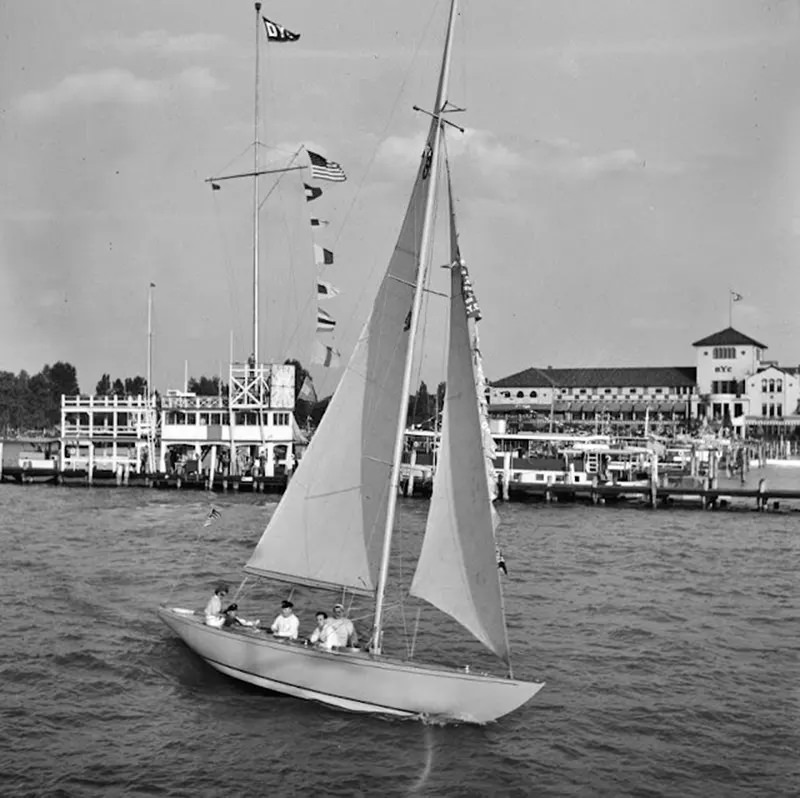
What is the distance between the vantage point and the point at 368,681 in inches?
831

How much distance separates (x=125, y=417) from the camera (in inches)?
3777

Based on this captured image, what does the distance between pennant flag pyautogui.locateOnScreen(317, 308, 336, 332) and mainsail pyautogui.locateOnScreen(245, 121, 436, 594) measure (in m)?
1.66

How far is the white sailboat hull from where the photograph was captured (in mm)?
20406

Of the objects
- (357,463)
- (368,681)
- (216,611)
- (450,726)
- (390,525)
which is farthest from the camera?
(216,611)

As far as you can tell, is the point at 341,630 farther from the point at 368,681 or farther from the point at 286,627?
the point at 286,627

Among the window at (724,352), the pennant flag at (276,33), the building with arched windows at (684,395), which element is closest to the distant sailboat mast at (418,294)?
the pennant flag at (276,33)

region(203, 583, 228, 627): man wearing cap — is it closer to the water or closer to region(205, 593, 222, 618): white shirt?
region(205, 593, 222, 618): white shirt

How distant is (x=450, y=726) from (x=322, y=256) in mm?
11687

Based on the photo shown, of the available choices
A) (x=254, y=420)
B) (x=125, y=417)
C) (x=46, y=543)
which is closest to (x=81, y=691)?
(x=46, y=543)

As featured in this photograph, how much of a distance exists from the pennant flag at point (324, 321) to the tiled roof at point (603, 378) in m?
142

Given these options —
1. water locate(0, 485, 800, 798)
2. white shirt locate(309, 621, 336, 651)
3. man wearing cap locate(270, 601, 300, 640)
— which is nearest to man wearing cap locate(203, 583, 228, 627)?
water locate(0, 485, 800, 798)

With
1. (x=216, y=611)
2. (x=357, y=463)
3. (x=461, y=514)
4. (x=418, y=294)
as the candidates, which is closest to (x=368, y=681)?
(x=461, y=514)

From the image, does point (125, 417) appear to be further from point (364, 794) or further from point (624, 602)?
point (364, 794)

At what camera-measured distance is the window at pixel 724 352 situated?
155875 millimetres
